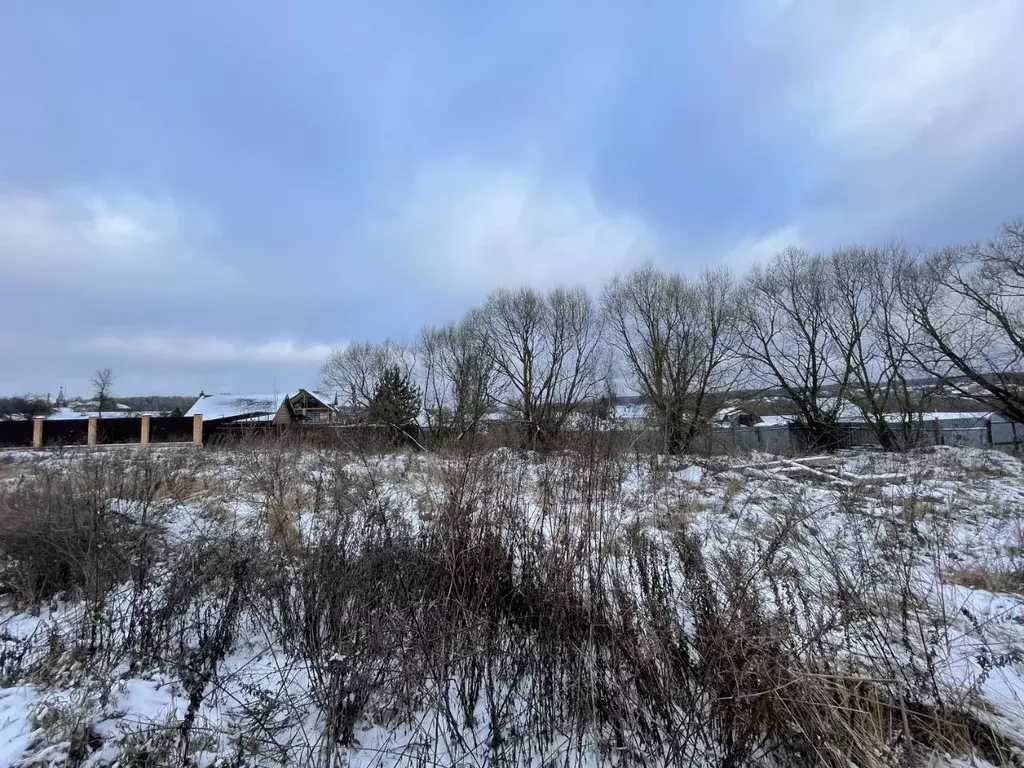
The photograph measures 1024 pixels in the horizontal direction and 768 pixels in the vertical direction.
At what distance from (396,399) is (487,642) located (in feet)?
67.1

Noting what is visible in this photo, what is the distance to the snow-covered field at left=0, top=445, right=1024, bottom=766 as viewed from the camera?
2281 mm

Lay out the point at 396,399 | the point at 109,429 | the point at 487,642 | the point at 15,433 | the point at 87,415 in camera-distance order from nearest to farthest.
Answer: the point at 487,642, the point at 396,399, the point at 109,429, the point at 15,433, the point at 87,415

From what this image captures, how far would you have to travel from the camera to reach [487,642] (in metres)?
2.75

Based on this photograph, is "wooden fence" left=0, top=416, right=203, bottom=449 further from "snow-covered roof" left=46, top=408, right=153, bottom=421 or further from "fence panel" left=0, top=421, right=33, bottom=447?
"snow-covered roof" left=46, top=408, right=153, bottom=421

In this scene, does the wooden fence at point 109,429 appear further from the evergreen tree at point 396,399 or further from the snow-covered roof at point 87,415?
the evergreen tree at point 396,399

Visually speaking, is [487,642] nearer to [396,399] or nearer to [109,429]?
[396,399]

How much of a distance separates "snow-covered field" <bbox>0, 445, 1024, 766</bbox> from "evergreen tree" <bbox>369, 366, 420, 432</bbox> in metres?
16.2

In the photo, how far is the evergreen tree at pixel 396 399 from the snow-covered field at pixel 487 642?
16.2m

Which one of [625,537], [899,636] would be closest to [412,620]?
[625,537]

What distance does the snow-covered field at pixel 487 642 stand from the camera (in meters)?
2.28

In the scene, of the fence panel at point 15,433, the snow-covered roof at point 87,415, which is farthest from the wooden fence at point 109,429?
the snow-covered roof at point 87,415

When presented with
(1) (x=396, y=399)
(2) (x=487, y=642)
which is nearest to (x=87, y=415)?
(1) (x=396, y=399)

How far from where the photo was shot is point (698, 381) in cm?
1992

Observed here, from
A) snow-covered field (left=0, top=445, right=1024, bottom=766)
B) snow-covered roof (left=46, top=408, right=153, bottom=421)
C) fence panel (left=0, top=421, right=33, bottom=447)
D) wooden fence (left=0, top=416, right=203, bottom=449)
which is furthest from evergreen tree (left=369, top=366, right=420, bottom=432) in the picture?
fence panel (left=0, top=421, right=33, bottom=447)
